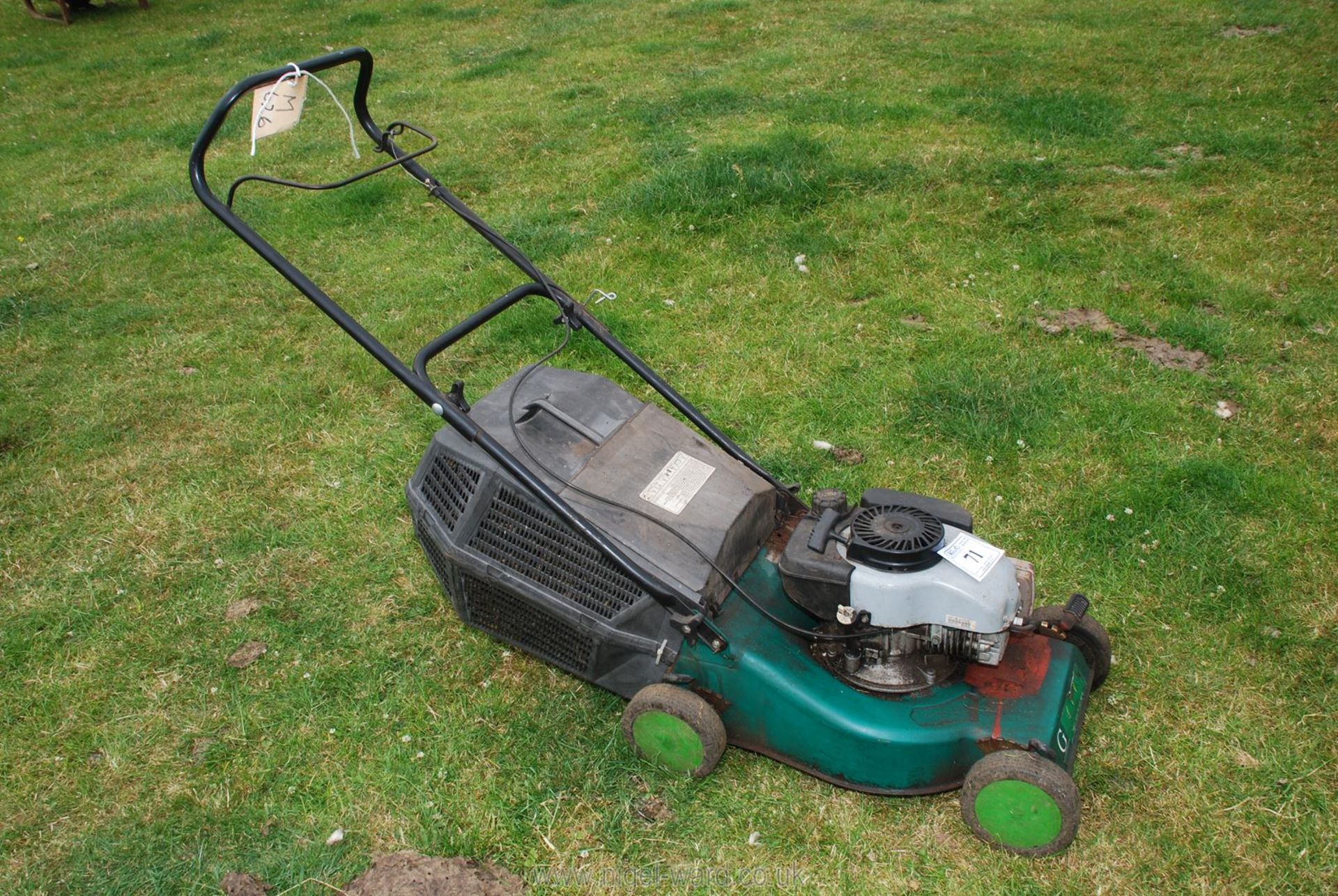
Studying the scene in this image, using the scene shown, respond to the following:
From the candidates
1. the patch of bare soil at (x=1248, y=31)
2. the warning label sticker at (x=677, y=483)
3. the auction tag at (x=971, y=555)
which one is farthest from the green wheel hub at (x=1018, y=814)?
the patch of bare soil at (x=1248, y=31)

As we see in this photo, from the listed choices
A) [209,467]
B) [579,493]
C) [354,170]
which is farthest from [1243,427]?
[354,170]

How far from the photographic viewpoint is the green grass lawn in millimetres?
2613

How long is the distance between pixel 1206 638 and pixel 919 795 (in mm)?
1029

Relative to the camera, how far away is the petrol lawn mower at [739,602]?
2398 millimetres

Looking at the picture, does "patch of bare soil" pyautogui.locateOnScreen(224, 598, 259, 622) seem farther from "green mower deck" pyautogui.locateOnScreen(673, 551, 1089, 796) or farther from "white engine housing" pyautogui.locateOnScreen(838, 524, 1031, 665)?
"white engine housing" pyautogui.locateOnScreen(838, 524, 1031, 665)

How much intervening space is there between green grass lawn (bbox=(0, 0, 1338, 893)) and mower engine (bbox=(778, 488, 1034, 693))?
1.17 ft

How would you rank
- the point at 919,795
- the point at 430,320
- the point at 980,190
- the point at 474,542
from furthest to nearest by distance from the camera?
the point at 980,190 < the point at 430,320 < the point at 474,542 < the point at 919,795

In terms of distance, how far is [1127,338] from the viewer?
4293 mm

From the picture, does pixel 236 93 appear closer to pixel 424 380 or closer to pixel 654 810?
pixel 424 380

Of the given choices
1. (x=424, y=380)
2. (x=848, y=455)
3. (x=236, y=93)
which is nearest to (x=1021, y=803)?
(x=848, y=455)

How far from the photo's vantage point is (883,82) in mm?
7129

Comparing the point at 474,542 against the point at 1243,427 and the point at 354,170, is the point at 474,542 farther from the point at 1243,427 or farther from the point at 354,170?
the point at 354,170

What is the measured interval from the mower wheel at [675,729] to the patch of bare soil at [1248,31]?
7.13 meters

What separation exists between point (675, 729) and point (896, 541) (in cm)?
70
